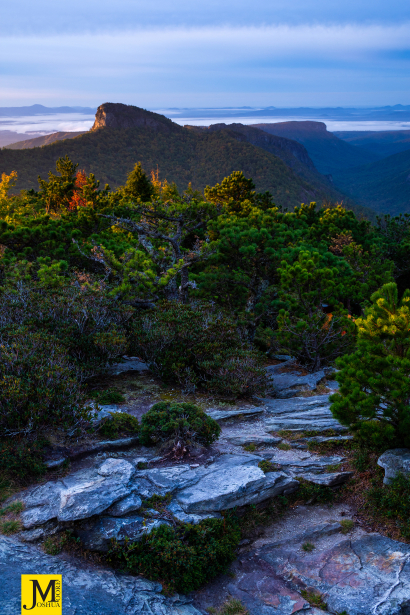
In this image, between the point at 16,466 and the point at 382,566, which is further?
the point at 16,466

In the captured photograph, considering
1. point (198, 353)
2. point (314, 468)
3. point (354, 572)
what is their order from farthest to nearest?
1. point (198, 353)
2. point (314, 468)
3. point (354, 572)

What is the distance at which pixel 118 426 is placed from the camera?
8.22 meters

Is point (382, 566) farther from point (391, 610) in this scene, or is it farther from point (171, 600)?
point (171, 600)

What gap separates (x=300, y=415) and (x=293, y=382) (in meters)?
2.43

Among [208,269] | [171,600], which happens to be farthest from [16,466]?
[208,269]

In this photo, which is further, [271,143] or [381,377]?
[271,143]

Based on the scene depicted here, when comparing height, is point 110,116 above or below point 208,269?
above

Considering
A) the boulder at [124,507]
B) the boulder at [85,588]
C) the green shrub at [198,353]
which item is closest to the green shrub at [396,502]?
the boulder at [85,588]

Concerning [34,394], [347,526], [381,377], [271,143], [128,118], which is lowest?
[347,526]

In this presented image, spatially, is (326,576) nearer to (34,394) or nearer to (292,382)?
(34,394)

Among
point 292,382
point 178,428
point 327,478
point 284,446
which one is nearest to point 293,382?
point 292,382

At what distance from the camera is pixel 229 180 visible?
28297 mm

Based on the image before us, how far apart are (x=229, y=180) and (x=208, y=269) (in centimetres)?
1364

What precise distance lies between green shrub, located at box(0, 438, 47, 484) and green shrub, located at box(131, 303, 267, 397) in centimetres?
437
